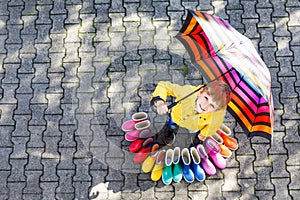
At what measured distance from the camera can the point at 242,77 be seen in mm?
4527

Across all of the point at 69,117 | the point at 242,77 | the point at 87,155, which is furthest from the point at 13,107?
the point at 242,77

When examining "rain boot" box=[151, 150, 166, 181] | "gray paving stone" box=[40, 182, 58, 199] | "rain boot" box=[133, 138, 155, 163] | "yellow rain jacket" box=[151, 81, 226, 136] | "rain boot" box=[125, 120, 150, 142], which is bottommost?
"gray paving stone" box=[40, 182, 58, 199]

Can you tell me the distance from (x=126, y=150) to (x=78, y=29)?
1.56 m

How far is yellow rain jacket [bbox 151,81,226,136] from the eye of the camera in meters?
→ 4.92

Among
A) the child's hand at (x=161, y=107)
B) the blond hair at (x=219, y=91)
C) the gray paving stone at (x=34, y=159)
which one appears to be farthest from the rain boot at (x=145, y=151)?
the blond hair at (x=219, y=91)

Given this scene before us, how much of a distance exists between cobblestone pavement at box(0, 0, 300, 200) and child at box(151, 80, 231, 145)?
581mm

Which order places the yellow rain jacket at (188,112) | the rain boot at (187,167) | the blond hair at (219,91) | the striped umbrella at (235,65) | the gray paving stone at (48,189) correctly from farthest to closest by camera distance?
the gray paving stone at (48,189)
the rain boot at (187,167)
the yellow rain jacket at (188,112)
the blond hair at (219,91)
the striped umbrella at (235,65)

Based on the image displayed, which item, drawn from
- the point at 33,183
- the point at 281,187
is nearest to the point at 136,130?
the point at 33,183

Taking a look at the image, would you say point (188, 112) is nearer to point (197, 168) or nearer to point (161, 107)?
point (161, 107)

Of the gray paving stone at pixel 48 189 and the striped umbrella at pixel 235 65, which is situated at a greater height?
the striped umbrella at pixel 235 65

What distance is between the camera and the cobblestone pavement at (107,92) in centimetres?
551

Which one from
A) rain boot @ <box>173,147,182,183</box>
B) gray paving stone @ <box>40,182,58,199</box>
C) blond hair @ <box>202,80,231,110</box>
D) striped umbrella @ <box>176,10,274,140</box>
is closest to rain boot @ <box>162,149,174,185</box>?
rain boot @ <box>173,147,182,183</box>

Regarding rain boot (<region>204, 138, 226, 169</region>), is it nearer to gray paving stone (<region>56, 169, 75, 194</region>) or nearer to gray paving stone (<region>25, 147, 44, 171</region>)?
gray paving stone (<region>56, 169, 75, 194</region>)

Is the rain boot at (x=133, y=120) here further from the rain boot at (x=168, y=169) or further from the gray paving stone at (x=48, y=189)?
the gray paving stone at (x=48, y=189)
